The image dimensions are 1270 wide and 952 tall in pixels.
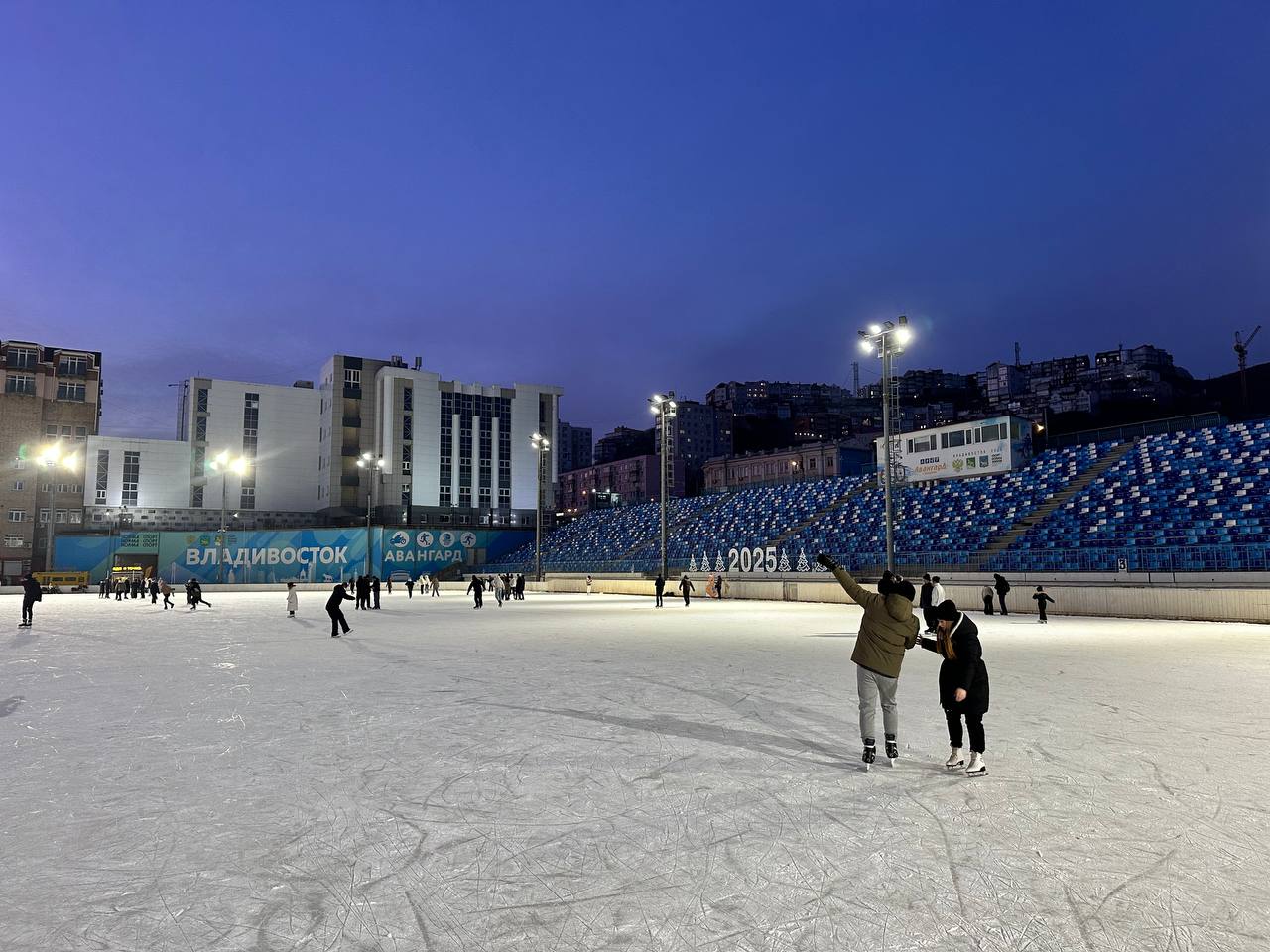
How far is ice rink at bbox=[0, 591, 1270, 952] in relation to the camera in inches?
149

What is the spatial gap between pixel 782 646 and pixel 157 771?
1207cm

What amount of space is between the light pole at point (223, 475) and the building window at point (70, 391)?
17.2 metres

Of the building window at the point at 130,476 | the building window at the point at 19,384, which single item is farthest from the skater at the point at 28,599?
the building window at the point at 19,384

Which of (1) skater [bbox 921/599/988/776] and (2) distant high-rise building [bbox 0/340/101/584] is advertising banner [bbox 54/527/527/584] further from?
(1) skater [bbox 921/599/988/776]

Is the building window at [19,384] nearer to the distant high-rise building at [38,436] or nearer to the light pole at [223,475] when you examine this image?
the distant high-rise building at [38,436]

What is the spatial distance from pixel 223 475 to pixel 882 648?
5797 centimetres

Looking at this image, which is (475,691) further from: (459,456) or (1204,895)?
(459,456)

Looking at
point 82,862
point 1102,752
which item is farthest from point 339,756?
point 1102,752

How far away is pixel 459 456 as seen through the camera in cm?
8331

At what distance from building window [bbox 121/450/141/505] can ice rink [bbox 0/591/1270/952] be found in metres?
75.8

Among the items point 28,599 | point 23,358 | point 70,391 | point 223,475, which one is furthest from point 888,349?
point 23,358

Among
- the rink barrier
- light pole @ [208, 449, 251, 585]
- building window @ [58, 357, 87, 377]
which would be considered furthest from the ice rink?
building window @ [58, 357, 87, 377]

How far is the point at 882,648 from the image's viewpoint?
6570 mm

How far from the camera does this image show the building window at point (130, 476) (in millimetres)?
75875
